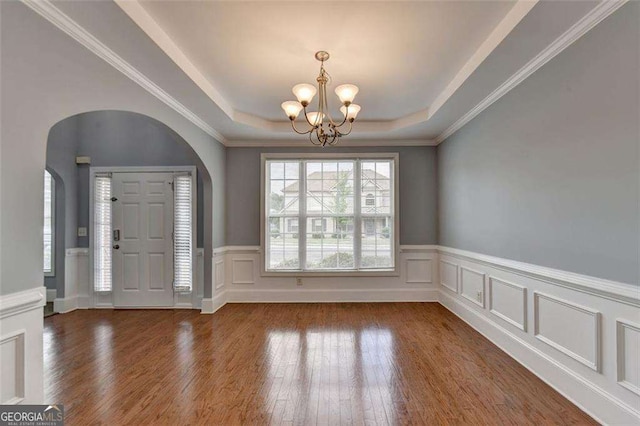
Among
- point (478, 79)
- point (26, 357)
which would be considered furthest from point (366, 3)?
point (26, 357)

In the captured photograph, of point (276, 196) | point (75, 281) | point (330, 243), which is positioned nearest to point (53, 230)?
point (75, 281)

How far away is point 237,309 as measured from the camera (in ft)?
15.3

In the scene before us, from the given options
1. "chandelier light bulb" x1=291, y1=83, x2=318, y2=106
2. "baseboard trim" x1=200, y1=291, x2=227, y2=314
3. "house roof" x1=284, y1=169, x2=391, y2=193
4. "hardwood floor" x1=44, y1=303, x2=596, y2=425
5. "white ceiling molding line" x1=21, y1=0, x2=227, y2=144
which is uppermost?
Result: "white ceiling molding line" x1=21, y1=0, x2=227, y2=144

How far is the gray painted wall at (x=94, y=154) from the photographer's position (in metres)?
4.70

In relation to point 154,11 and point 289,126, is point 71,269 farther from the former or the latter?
point 154,11

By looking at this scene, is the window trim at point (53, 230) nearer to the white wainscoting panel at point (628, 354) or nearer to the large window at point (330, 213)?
the large window at point (330, 213)

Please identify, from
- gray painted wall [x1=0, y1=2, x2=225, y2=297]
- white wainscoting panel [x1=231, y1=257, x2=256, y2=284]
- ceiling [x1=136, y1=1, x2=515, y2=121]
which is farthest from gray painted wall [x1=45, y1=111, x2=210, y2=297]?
gray painted wall [x1=0, y1=2, x2=225, y2=297]

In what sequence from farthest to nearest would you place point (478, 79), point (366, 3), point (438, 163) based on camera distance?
1. point (438, 163)
2. point (478, 79)
3. point (366, 3)

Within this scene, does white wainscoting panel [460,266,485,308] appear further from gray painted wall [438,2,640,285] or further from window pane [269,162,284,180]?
window pane [269,162,284,180]

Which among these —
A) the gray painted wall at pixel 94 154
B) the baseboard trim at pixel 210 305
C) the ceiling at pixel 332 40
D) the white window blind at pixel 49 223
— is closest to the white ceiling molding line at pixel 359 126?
the ceiling at pixel 332 40

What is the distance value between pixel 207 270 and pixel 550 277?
3.99 meters

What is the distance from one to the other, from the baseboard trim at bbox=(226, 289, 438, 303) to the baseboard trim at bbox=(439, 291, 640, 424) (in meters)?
1.38

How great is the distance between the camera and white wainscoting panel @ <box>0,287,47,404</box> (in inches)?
66.3

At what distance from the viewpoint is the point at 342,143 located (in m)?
5.05
